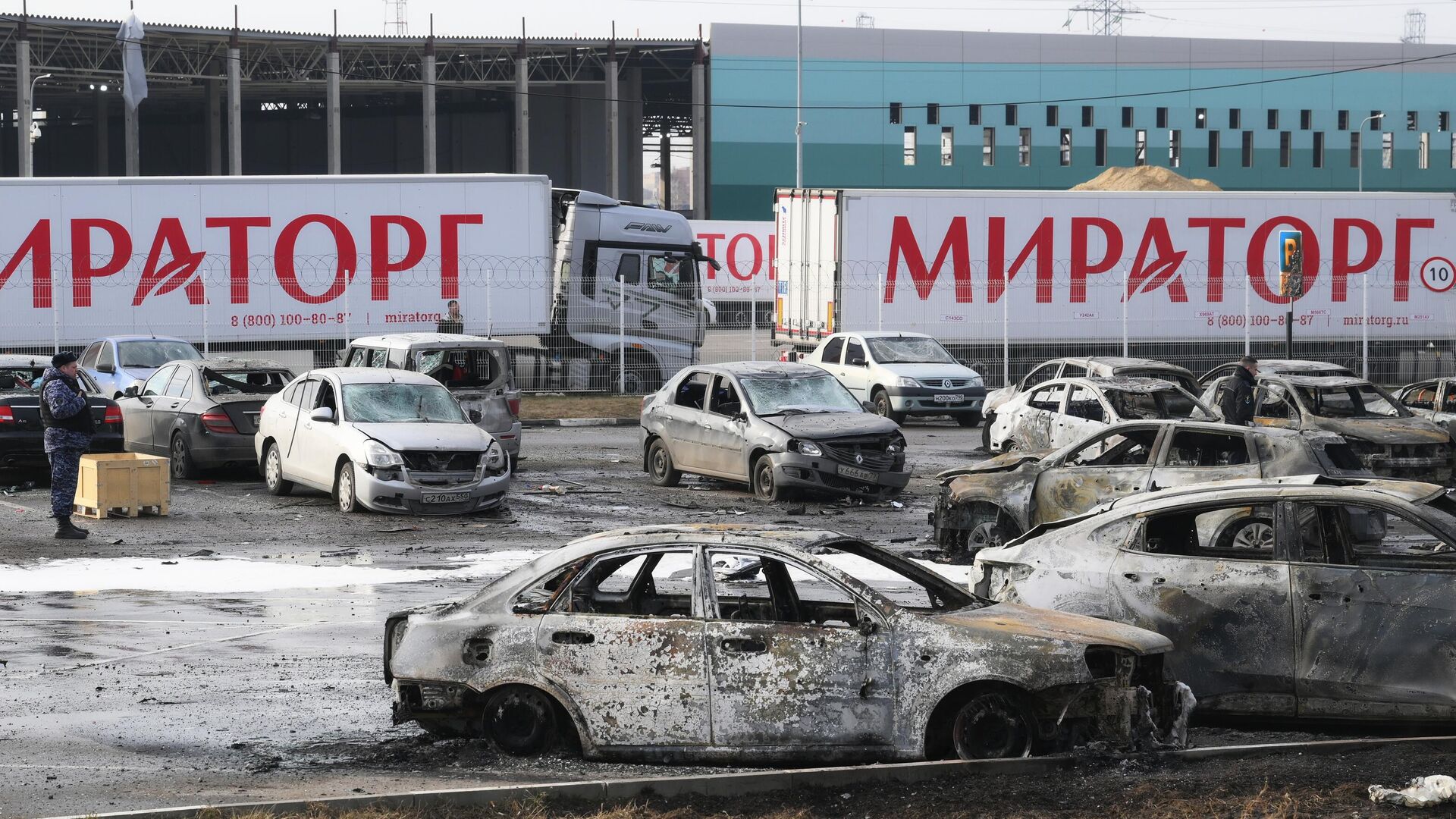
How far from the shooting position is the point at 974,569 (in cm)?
927

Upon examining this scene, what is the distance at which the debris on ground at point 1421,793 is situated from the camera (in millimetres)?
6457

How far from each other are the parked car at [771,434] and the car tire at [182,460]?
5.37m

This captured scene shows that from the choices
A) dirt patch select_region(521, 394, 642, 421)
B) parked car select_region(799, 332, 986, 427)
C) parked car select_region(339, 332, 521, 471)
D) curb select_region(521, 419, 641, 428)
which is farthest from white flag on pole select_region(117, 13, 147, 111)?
parked car select_region(339, 332, 521, 471)

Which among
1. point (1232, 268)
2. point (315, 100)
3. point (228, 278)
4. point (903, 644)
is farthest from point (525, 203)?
point (315, 100)

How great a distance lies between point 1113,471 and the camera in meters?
13.0

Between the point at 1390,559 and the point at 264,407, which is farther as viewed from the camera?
the point at 264,407

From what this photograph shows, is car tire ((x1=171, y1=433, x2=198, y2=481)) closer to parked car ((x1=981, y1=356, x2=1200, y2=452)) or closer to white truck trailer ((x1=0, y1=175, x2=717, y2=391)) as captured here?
parked car ((x1=981, y1=356, x2=1200, y2=452))

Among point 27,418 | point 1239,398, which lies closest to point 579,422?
point 27,418

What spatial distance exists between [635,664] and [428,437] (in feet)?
30.6

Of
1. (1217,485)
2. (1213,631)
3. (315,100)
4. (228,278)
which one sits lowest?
(1213,631)

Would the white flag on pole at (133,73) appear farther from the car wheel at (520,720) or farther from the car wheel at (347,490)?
the car wheel at (520,720)

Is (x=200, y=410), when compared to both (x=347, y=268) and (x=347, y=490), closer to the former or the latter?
(x=347, y=490)

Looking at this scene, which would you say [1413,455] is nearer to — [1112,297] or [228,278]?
[1112,297]

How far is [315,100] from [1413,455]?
6417 cm
